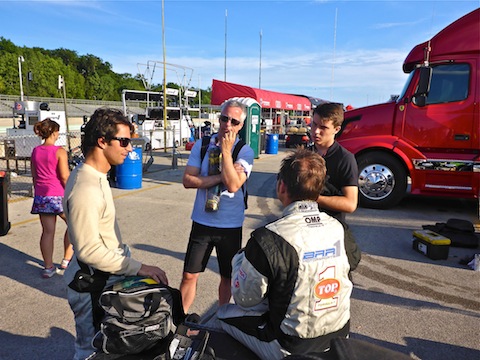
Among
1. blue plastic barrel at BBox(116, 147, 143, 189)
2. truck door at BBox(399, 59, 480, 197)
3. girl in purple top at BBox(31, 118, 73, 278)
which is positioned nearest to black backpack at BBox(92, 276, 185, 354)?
girl in purple top at BBox(31, 118, 73, 278)

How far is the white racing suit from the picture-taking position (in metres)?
1.63

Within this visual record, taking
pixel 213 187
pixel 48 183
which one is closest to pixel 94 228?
pixel 213 187

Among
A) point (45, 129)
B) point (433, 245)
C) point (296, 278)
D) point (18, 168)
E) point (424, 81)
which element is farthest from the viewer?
point (18, 168)

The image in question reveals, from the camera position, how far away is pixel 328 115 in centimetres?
286

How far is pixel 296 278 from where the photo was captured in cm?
164

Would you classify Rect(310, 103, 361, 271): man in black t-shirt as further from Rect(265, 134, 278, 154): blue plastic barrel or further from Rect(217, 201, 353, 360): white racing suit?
Rect(265, 134, 278, 154): blue plastic barrel

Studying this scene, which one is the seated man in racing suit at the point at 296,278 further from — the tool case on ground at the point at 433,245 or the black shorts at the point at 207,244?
the tool case on ground at the point at 433,245

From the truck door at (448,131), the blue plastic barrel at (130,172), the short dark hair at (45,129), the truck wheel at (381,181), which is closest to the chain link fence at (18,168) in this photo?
the short dark hair at (45,129)

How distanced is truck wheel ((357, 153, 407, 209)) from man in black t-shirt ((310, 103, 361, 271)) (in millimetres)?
4922

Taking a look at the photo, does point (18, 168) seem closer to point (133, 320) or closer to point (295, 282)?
point (133, 320)

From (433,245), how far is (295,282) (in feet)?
13.5

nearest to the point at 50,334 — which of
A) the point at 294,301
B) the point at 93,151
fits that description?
the point at 93,151

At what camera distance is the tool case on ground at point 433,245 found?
195 inches

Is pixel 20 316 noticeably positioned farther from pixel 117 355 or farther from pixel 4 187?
pixel 4 187
